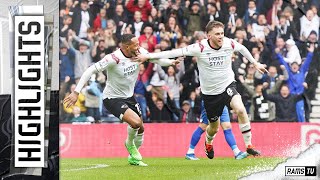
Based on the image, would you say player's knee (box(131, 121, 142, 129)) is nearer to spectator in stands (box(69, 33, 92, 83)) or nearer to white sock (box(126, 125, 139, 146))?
white sock (box(126, 125, 139, 146))

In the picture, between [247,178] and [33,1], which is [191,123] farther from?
[33,1]

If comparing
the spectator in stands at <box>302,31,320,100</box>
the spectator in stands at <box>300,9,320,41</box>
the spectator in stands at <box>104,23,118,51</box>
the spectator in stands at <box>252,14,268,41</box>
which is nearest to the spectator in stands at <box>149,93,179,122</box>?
the spectator in stands at <box>104,23,118,51</box>

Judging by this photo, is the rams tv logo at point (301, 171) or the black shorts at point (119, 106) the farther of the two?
the black shorts at point (119, 106)

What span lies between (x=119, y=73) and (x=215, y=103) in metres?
0.91

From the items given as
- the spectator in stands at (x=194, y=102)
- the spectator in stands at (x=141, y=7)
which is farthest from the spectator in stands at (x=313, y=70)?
the spectator in stands at (x=141, y=7)

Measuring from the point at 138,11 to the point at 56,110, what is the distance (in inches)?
45.3

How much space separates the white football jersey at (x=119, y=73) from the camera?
33.3 ft

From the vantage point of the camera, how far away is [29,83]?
10102 mm

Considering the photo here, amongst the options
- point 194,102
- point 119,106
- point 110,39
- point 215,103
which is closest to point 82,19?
point 110,39

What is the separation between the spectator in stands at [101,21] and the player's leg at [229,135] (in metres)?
1.33

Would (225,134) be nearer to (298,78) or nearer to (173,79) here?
(173,79)

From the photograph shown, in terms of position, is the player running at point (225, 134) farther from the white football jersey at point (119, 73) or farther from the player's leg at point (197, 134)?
the white football jersey at point (119, 73)

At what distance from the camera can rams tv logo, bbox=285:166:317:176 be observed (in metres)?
10.1

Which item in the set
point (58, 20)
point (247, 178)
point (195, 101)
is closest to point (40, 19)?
point (58, 20)
